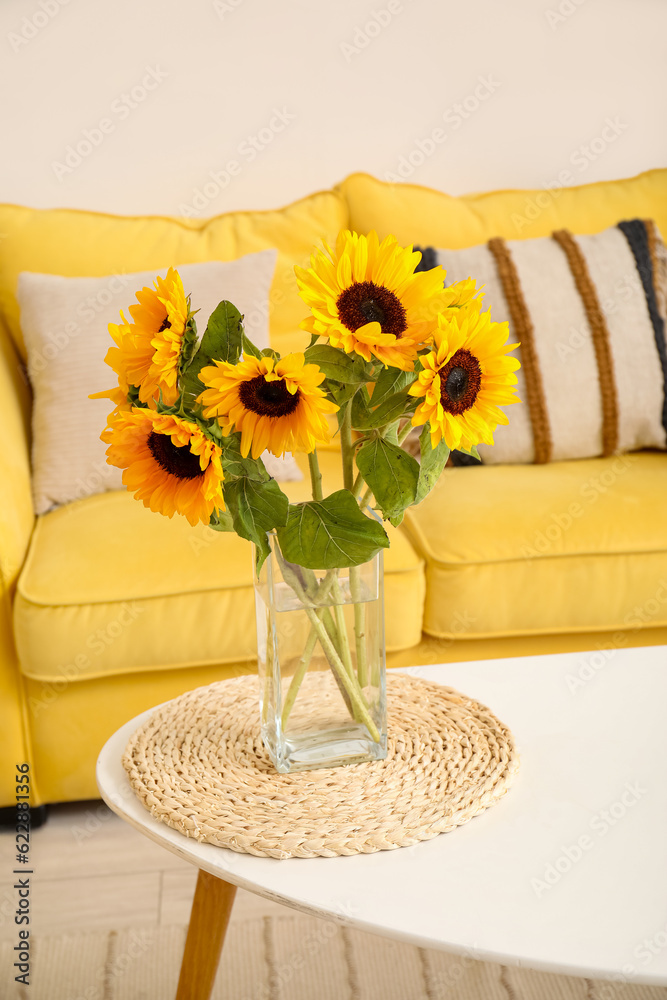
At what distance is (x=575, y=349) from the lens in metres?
1.69

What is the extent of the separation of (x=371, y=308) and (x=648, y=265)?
4.37 ft

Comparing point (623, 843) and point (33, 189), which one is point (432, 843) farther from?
point (33, 189)

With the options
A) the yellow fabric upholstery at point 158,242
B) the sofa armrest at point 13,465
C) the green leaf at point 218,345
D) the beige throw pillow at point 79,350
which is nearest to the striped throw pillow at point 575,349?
the yellow fabric upholstery at point 158,242

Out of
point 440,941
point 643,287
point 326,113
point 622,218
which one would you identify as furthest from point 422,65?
point 440,941

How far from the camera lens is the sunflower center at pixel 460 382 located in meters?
0.62

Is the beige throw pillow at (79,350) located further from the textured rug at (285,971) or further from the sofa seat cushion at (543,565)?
the textured rug at (285,971)

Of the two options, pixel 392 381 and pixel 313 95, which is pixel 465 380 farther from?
pixel 313 95

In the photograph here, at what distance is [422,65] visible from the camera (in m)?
2.15

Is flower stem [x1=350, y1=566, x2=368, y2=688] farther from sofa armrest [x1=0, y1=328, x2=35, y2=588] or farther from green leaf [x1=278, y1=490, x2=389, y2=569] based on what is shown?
sofa armrest [x1=0, y1=328, x2=35, y2=588]

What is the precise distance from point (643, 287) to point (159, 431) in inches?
56.3

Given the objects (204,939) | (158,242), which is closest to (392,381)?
(204,939)

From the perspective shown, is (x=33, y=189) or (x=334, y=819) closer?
(x=334, y=819)

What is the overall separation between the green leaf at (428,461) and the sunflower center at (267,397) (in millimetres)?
113

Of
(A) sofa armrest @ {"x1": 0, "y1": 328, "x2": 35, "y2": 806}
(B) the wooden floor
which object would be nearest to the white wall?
(A) sofa armrest @ {"x1": 0, "y1": 328, "x2": 35, "y2": 806}
